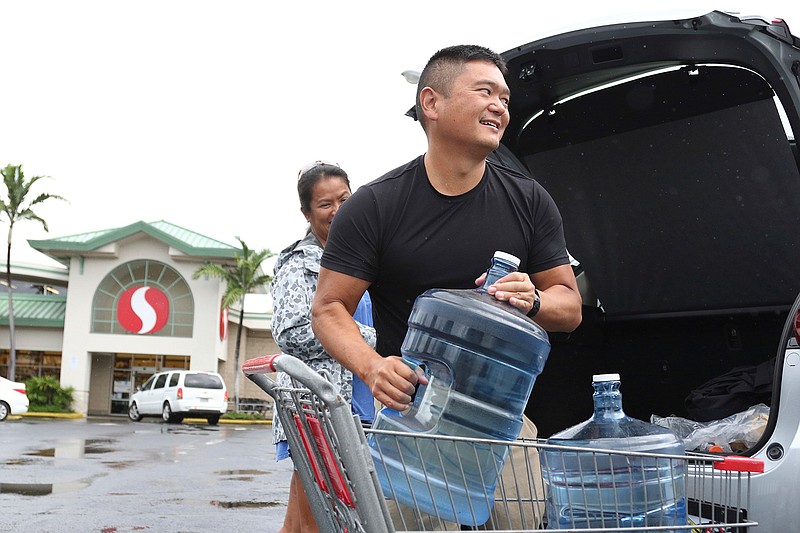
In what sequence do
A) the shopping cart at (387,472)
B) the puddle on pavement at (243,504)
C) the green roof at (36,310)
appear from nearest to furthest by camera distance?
the shopping cart at (387,472) < the puddle on pavement at (243,504) < the green roof at (36,310)

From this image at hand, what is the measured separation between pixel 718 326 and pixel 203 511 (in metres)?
4.93

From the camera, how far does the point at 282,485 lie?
1029cm

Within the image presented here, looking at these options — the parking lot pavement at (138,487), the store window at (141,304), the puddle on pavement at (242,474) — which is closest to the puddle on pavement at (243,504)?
the parking lot pavement at (138,487)

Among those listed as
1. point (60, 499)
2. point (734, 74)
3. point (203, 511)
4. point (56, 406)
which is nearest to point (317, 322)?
point (734, 74)

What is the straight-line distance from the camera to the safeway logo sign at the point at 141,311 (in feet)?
A: 132

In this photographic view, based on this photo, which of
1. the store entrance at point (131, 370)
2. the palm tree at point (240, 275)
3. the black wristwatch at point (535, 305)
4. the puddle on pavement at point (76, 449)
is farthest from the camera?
the store entrance at point (131, 370)

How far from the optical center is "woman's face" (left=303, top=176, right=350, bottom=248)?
386 centimetres

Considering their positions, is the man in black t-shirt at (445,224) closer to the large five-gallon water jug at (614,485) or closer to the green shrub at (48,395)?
the large five-gallon water jug at (614,485)

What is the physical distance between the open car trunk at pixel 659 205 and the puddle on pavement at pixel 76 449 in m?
10.5

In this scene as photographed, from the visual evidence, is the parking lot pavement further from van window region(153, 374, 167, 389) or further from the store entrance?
A: the store entrance

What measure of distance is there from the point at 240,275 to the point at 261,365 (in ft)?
129

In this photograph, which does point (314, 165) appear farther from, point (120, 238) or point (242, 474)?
point (120, 238)

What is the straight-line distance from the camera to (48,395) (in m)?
38.1

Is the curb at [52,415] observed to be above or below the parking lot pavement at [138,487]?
below
